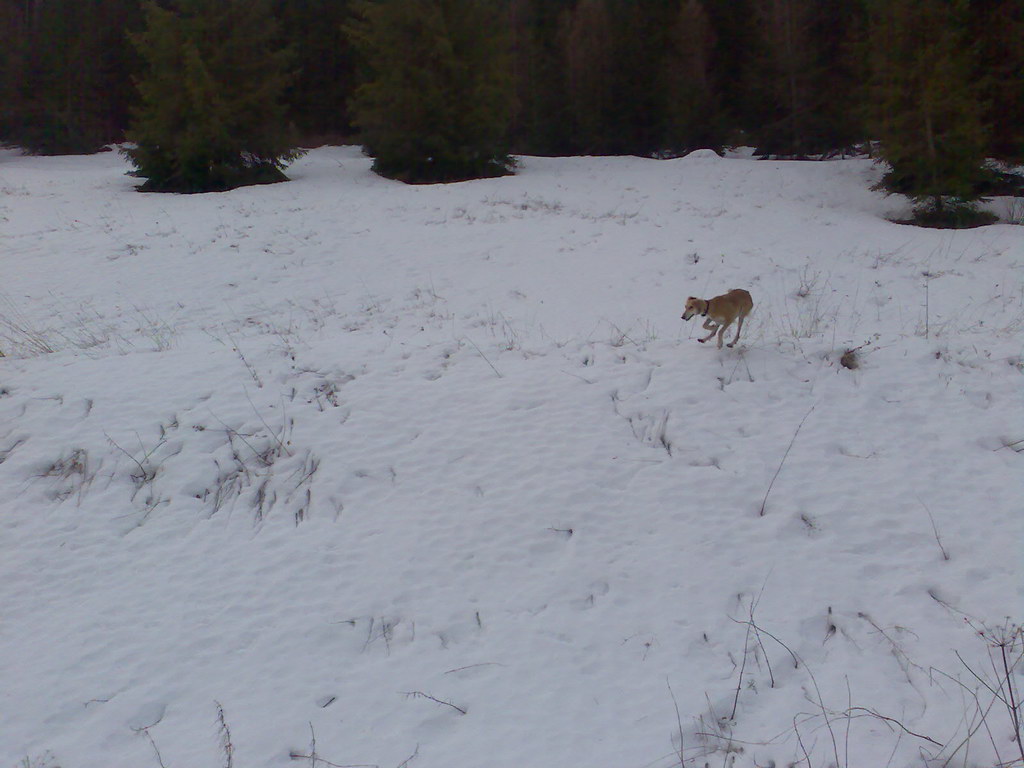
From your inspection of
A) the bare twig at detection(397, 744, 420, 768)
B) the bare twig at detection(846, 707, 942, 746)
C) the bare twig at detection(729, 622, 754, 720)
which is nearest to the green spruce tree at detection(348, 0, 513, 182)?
the bare twig at detection(729, 622, 754, 720)

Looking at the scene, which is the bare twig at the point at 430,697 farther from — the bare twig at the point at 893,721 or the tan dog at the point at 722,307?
the tan dog at the point at 722,307

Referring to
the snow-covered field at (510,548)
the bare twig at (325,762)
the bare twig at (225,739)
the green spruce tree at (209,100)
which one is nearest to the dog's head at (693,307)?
the snow-covered field at (510,548)

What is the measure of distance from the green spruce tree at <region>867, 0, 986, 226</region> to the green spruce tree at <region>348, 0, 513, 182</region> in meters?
11.5

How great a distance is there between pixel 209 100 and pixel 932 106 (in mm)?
19793

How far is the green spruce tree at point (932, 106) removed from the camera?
598 inches

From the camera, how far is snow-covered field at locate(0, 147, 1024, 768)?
11.6 feet

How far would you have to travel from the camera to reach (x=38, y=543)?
199 inches

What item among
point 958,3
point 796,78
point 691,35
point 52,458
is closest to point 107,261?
point 52,458

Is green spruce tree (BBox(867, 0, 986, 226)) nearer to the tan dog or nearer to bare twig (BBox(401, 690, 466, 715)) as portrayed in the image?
the tan dog

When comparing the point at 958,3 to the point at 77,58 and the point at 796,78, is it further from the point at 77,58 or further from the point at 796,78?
the point at 77,58

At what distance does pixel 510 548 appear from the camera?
479 centimetres

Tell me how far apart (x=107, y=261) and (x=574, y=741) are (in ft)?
48.3

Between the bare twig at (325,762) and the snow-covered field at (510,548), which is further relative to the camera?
the snow-covered field at (510,548)

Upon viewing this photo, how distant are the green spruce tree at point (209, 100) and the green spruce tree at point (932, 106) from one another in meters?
17.6
